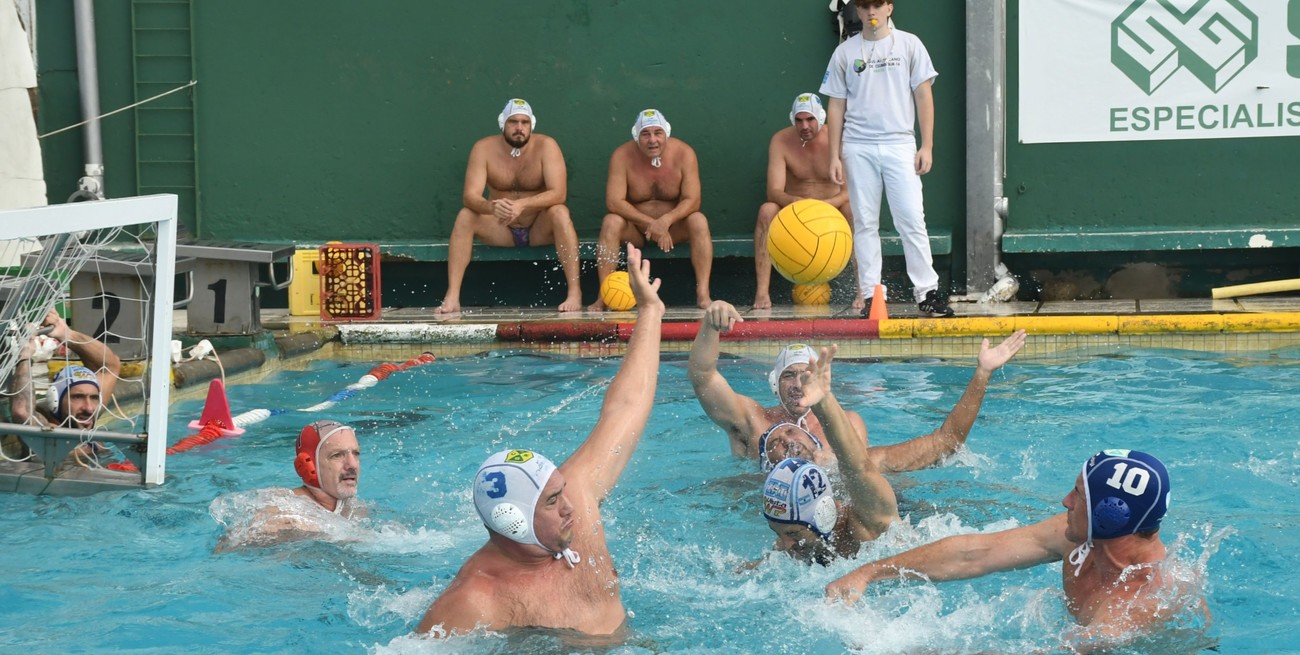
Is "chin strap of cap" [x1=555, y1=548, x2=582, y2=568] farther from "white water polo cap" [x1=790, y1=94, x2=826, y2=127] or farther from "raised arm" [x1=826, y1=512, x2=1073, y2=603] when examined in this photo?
"white water polo cap" [x1=790, y1=94, x2=826, y2=127]

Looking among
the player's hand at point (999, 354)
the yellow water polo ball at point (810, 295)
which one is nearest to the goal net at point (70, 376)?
the player's hand at point (999, 354)

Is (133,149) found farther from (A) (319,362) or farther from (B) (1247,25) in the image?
(B) (1247,25)

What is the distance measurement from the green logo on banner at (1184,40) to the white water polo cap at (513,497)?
7.68m

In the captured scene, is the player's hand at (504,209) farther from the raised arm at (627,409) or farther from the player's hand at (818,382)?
the player's hand at (818,382)

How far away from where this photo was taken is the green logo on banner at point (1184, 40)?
32.6 feet

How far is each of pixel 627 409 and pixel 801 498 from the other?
635 mm

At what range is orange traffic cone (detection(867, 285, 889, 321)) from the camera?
8.81 meters

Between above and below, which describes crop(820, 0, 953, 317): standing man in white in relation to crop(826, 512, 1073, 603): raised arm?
above

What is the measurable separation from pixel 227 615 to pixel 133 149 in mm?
7165

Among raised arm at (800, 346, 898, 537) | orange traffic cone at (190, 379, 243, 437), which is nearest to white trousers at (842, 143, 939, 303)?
orange traffic cone at (190, 379, 243, 437)

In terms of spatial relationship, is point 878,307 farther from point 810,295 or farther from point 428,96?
point 428,96

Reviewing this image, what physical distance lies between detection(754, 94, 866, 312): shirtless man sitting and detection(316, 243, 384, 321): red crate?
2640 millimetres

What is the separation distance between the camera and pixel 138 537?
17.9 ft

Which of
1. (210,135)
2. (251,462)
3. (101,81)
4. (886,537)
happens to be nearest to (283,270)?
(210,135)
